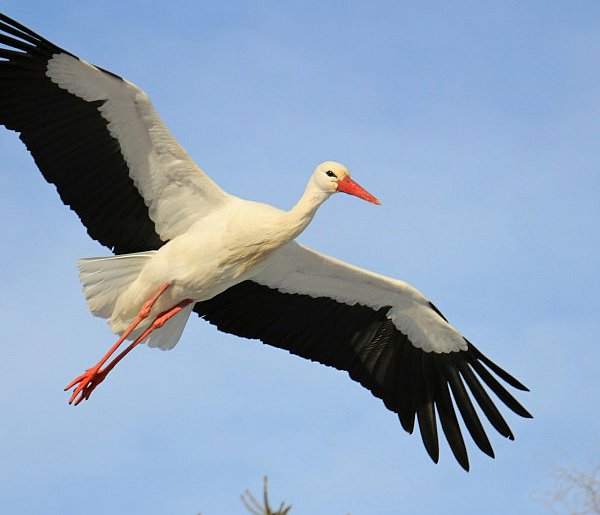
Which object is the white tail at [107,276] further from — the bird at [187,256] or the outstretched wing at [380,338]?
the outstretched wing at [380,338]

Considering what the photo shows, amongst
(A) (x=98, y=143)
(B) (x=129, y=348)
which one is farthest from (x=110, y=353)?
(A) (x=98, y=143)

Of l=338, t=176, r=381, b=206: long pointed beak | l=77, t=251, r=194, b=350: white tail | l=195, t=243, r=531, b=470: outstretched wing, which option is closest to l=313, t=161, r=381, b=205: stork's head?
l=338, t=176, r=381, b=206: long pointed beak

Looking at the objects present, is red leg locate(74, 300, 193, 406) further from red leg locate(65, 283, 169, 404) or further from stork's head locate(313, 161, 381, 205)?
stork's head locate(313, 161, 381, 205)

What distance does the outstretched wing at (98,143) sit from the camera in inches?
328

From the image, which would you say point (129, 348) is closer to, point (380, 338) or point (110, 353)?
point (110, 353)

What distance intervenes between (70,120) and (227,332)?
2.49 metres

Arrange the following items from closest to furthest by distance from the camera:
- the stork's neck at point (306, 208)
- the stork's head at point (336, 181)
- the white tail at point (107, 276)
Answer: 1. the stork's neck at point (306, 208)
2. the stork's head at point (336, 181)
3. the white tail at point (107, 276)

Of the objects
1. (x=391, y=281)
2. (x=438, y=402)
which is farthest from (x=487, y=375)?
(x=391, y=281)

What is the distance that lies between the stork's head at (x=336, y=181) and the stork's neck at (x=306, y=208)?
0.16ft

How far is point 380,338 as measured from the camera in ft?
32.9

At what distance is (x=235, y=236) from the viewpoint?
8.34 m

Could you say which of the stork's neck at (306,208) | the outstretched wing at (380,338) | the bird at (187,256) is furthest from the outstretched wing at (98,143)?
the outstretched wing at (380,338)

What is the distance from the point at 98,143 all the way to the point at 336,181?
1960 millimetres

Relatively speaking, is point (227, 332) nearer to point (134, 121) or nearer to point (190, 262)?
point (190, 262)
